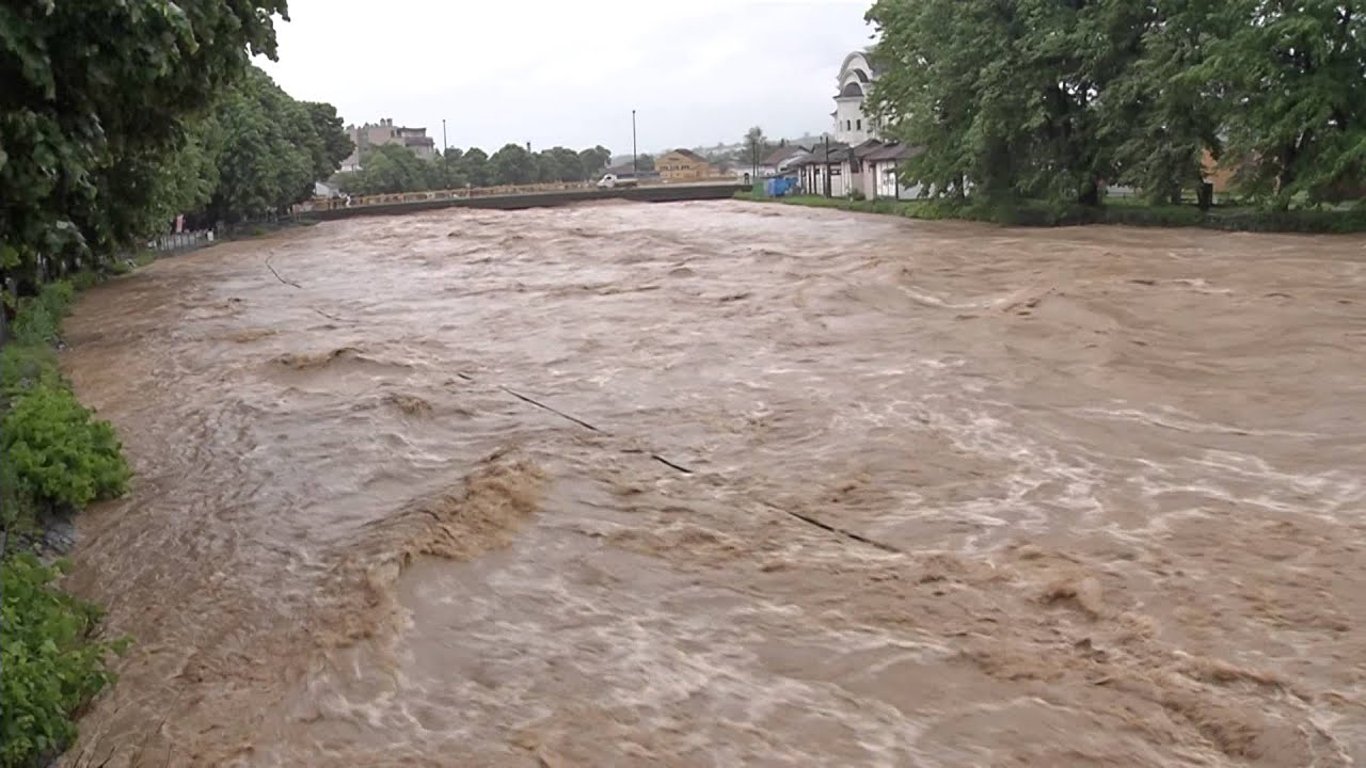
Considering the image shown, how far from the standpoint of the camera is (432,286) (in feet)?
78.4

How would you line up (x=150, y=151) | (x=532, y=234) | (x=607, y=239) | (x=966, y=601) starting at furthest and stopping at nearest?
(x=532, y=234) → (x=607, y=239) → (x=150, y=151) → (x=966, y=601)

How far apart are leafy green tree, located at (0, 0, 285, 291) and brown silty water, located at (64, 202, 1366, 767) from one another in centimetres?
243

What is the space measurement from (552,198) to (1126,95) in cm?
3832

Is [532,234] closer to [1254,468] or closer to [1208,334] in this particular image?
[1208,334]

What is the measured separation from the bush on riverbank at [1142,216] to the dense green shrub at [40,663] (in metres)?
23.6

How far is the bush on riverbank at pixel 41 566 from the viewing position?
4.72 metres

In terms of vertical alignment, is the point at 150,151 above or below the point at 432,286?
above

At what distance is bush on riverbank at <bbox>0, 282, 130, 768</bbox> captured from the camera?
472 centimetres

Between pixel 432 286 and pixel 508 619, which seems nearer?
pixel 508 619

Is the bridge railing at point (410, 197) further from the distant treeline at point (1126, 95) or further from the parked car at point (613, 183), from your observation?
the distant treeline at point (1126, 95)

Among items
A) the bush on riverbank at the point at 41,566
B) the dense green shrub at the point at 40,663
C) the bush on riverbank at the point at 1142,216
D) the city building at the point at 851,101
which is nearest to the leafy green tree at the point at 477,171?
the city building at the point at 851,101

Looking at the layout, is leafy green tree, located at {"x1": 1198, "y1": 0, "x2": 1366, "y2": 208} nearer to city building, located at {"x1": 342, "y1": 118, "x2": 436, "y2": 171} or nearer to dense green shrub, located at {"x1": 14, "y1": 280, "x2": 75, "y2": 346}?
dense green shrub, located at {"x1": 14, "y1": 280, "x2": 75, "y2": 346}

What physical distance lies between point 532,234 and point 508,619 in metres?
31.0

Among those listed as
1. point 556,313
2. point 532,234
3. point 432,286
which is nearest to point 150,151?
point 556,313
